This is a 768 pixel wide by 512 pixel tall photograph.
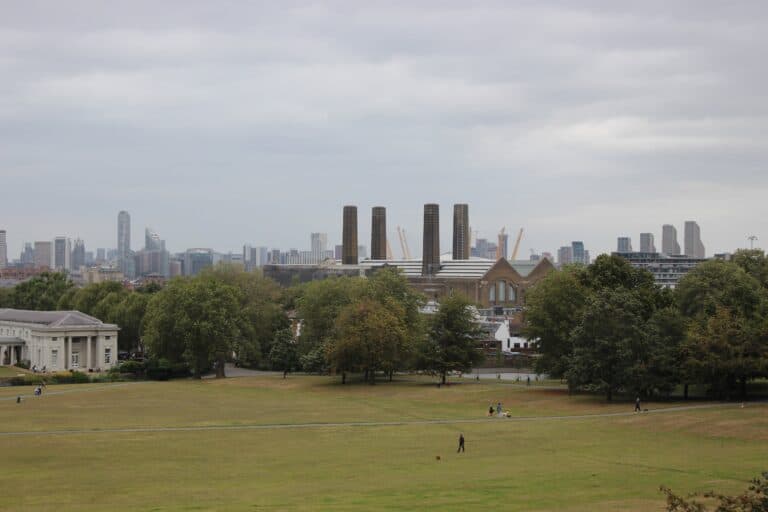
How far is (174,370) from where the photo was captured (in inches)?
4353

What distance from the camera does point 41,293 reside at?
6284 inches

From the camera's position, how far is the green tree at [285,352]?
108 m

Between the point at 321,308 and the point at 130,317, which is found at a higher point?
the point at 321,308

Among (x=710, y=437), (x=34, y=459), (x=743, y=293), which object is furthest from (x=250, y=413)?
(x=743, y=293)

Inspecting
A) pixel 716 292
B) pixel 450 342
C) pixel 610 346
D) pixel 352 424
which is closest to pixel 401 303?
pixel 450 342

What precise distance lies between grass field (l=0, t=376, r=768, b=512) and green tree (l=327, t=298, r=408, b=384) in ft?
34.1

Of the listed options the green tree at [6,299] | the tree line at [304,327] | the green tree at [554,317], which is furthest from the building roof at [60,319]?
the green tree at [554,317]

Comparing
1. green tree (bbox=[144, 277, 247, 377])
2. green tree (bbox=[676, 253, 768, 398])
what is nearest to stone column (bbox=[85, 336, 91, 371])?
green tree (bbox=[144, 277, 247, 377])

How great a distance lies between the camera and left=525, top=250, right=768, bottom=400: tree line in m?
70.1

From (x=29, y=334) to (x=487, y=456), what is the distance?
88.4m

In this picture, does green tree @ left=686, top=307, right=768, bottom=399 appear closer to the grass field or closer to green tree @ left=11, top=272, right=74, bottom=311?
the grass field

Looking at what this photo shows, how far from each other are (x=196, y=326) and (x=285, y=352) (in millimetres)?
10655

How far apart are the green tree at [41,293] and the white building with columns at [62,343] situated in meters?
29.4

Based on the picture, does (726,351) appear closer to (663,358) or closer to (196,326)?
(663,358)
